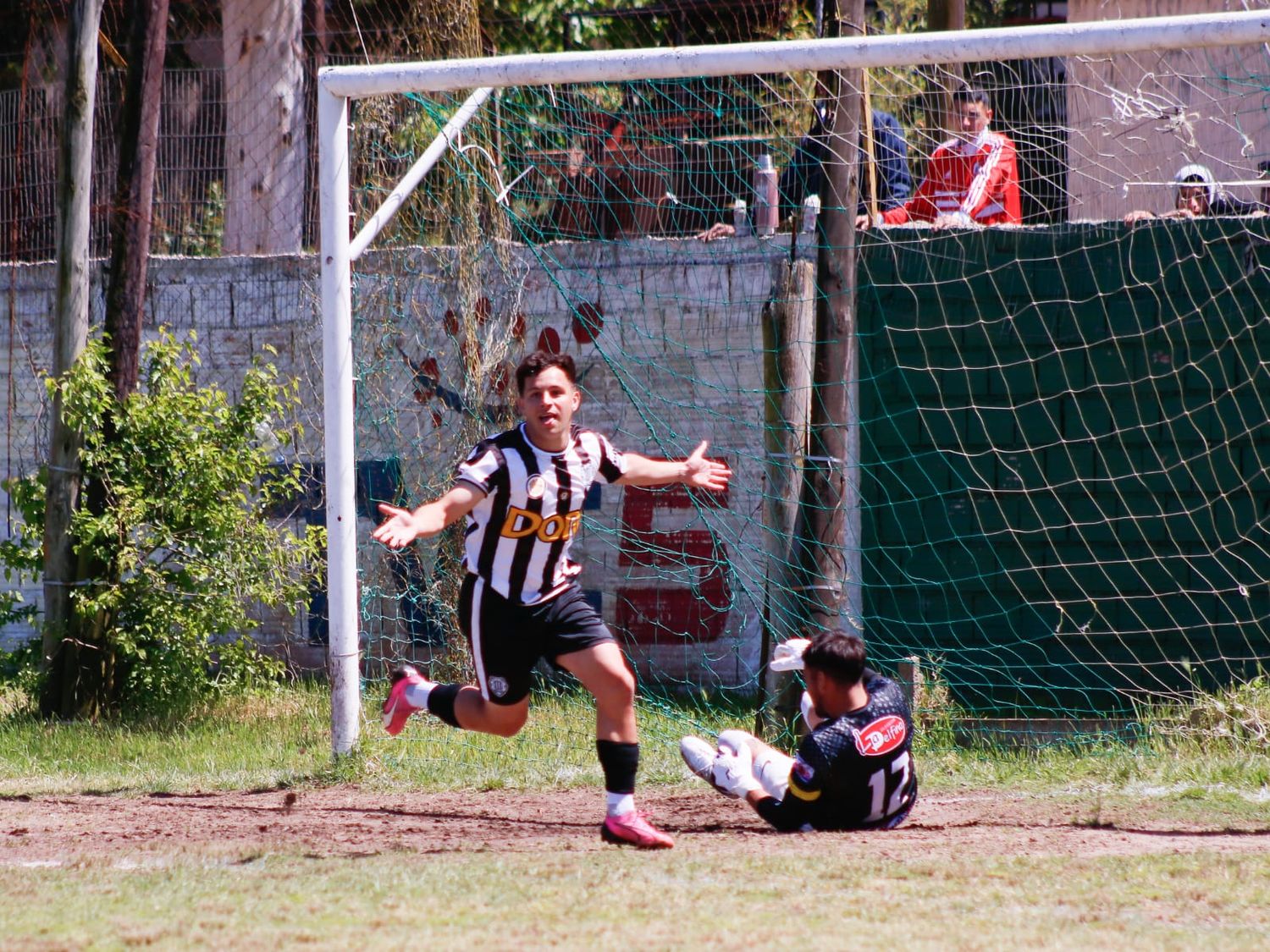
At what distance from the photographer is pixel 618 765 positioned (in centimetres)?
487

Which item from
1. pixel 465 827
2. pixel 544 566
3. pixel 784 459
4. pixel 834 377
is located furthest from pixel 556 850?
pixel 834 377

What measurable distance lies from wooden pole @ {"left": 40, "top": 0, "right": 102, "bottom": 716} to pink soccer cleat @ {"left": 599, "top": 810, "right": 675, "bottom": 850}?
156 inches

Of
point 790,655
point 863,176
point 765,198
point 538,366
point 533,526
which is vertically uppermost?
point 863,176

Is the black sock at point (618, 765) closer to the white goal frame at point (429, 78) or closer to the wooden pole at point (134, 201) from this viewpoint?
the white goal frame at point (429, 78)

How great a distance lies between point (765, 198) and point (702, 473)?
9.94 feet

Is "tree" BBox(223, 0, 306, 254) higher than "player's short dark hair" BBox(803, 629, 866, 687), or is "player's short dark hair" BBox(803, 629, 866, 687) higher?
"tree" BBox(223, 0, 306, 254)

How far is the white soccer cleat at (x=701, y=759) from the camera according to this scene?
17.3 ft

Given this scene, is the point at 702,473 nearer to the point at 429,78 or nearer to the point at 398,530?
the point at 398,530

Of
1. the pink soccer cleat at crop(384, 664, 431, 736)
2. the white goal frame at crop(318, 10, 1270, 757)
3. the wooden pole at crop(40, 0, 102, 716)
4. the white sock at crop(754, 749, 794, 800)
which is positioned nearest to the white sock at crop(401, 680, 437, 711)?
the pink soccer cleat at crop(384, 664, 431, 736)

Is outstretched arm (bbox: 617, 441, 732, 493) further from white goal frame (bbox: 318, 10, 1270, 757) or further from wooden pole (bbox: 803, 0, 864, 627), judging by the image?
white goal frame (bbox: 318, 10, 1270, 757)

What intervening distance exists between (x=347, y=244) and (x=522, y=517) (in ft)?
6.43

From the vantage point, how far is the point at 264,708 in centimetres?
771

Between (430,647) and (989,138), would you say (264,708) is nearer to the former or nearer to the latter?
(430,647)

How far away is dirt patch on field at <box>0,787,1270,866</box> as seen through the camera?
482cm
